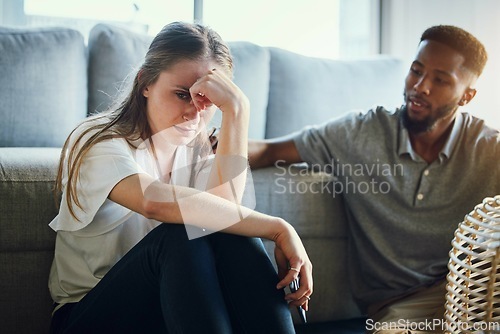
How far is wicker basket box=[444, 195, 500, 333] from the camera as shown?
49.4 inches

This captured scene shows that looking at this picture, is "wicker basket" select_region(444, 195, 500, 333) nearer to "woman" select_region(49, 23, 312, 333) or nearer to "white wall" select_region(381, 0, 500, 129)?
"woman" select_region(49, 23, 312, 333)

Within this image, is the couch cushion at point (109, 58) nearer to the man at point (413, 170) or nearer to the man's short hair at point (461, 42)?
the man at point (413, 170)

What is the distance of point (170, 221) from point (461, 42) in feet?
3.70

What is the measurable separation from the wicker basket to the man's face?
43 cm

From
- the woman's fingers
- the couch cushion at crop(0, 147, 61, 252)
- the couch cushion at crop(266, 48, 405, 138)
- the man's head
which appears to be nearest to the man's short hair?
the man's head

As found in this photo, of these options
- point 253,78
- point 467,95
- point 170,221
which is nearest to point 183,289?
point 170,221

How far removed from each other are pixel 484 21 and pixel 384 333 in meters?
1.60

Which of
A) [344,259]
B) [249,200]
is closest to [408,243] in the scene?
[344,259]

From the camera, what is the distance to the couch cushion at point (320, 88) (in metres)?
2.41

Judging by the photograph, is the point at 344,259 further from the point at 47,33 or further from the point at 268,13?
the point at 268,13

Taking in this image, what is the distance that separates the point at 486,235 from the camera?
1257 millimetres

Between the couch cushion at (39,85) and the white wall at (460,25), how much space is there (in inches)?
62.6

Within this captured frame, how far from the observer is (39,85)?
6.71 feet

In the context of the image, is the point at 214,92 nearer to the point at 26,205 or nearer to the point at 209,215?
the point at 209,215
